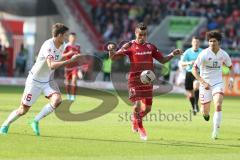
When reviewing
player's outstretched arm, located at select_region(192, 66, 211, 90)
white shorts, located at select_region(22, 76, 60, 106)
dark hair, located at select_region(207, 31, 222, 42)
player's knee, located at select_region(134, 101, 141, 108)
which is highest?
dark hair, located at select_region(207, 31, 222, 42)

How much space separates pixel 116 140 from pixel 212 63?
321 cm

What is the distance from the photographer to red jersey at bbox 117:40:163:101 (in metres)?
16.6

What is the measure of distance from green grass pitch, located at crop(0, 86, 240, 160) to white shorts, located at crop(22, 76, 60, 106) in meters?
0.76

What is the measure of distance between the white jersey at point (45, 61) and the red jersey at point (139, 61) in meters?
1.44

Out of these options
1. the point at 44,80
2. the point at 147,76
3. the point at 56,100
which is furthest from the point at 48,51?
the point at 147,76

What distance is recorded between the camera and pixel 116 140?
52.2ft

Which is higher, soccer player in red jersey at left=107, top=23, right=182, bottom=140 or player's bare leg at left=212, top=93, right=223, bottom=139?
soccer player in red jersey at left=107, top=23, right=182, bottom=140

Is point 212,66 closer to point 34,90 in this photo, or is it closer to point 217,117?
point 217,117

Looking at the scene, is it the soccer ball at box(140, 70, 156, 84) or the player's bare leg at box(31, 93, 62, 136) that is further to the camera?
the soccer ball at box(140, 70, 156, 84)

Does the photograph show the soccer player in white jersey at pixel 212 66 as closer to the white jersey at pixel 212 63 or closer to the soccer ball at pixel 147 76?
the white jersey at pixel 212 63

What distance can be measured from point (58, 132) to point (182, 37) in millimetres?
29856

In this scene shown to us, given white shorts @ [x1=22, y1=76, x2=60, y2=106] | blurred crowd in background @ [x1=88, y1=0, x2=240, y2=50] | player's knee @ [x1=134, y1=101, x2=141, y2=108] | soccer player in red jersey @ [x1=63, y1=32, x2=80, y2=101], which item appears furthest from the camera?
blurred crowd in background @ [x1=88, y1=0, x2=240, y2=50]

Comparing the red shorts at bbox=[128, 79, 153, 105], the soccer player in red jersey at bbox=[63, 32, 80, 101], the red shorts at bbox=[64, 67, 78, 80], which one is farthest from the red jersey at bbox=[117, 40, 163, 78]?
the red shorts at bbox=[64, 67, 78, 80]

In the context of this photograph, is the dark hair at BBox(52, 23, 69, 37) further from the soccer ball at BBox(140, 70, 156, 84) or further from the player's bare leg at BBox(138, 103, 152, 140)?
the player's bare leg at BBox(138, 103, 152, 140)
